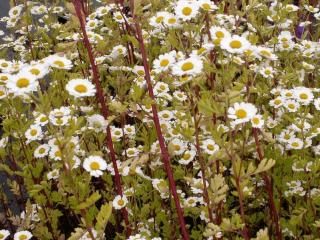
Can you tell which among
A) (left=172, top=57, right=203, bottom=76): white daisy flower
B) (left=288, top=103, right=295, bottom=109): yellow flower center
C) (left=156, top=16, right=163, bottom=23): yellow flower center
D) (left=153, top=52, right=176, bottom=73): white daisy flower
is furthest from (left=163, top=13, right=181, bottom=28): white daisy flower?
(left=288, top=103, right=295, bottom=109): yellow flower center

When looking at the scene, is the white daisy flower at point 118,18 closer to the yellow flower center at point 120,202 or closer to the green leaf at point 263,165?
the yellow flower center at point 120,202

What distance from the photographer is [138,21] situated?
1.64 m

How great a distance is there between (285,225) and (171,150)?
2.19 feet

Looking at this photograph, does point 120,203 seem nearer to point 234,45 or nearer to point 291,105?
point 234,45

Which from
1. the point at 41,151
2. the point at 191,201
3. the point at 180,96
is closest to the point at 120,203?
the point at 191,201

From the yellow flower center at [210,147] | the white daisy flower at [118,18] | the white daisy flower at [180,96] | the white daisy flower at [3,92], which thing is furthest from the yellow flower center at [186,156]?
the white daisy flower at [118,18]

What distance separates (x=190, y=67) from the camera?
64.8 inches

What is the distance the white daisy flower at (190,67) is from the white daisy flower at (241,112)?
180 mm

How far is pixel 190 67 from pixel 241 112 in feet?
0.75

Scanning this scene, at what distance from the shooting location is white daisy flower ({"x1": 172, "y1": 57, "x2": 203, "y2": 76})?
1.61 metres

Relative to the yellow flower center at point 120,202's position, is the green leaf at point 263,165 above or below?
above

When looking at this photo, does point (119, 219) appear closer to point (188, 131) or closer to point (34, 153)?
point (34, 153)

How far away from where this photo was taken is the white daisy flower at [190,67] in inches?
63.5

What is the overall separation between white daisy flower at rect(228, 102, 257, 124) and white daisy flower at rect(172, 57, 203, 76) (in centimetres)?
18
